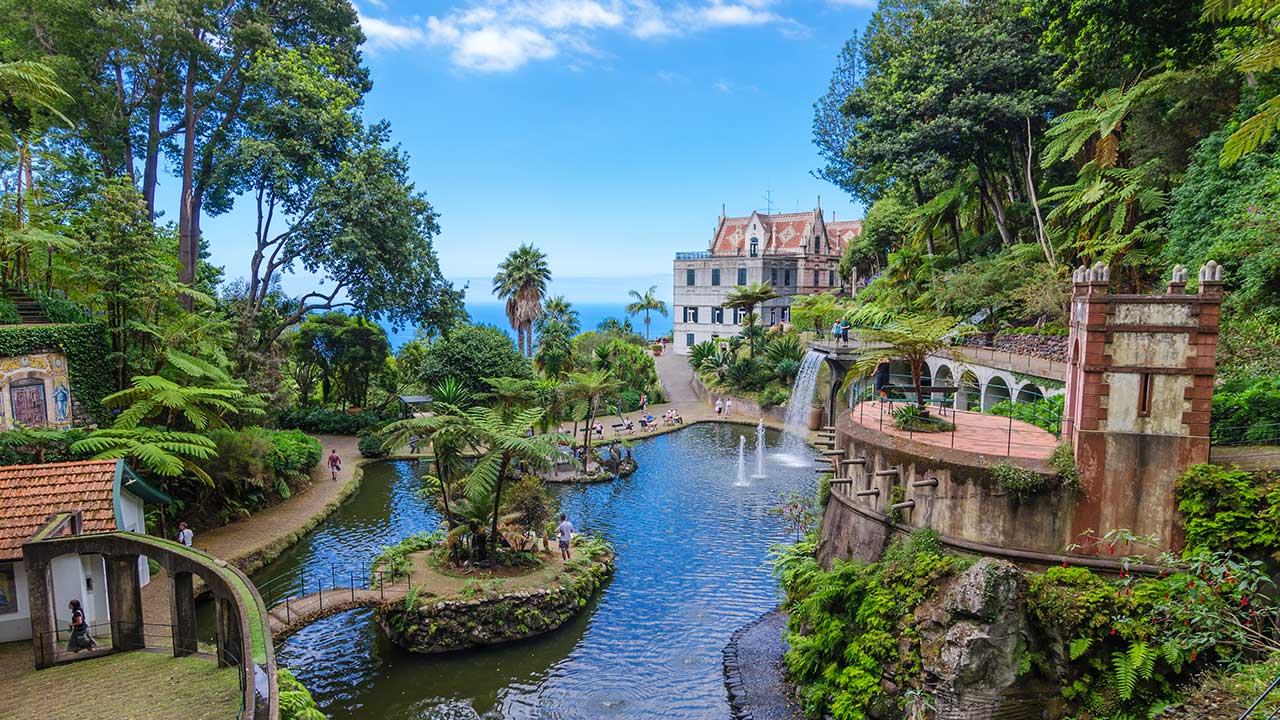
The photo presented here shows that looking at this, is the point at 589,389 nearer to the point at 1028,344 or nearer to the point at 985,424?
the point at 985,424

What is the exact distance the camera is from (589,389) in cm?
2981

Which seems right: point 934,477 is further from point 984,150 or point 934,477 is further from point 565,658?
point 984,150

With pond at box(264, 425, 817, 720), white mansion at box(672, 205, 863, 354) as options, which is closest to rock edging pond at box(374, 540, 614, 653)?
pond at box(264, 425, 817, 720)

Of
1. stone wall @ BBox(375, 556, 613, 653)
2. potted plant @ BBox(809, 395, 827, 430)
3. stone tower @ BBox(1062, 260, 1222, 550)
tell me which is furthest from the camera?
potted plant @ BBox(809, 395, 827, 430)

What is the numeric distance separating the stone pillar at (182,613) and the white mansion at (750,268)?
5375cm

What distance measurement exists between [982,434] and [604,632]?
987cm

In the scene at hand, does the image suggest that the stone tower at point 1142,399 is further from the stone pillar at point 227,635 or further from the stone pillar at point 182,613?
the stone pillar at point 182,613

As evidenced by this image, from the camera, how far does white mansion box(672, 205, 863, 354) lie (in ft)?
206

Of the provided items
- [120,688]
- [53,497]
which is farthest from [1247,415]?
[53,497]

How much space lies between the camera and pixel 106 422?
21.1 meters

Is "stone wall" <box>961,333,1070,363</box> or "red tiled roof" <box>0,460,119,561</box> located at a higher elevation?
"stone wall" <box>961,333,1070,363</box>

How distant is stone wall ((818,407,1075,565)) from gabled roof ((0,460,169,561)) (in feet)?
47.7

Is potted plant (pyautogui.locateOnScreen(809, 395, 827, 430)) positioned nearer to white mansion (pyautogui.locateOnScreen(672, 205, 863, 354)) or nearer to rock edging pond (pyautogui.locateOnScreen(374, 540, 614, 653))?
rock edging pond (pyautogui.locateOnScreen(374, 540, 614, 653))

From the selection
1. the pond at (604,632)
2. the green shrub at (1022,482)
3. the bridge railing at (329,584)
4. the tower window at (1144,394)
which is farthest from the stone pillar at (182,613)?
the tower window at (1144,394)
